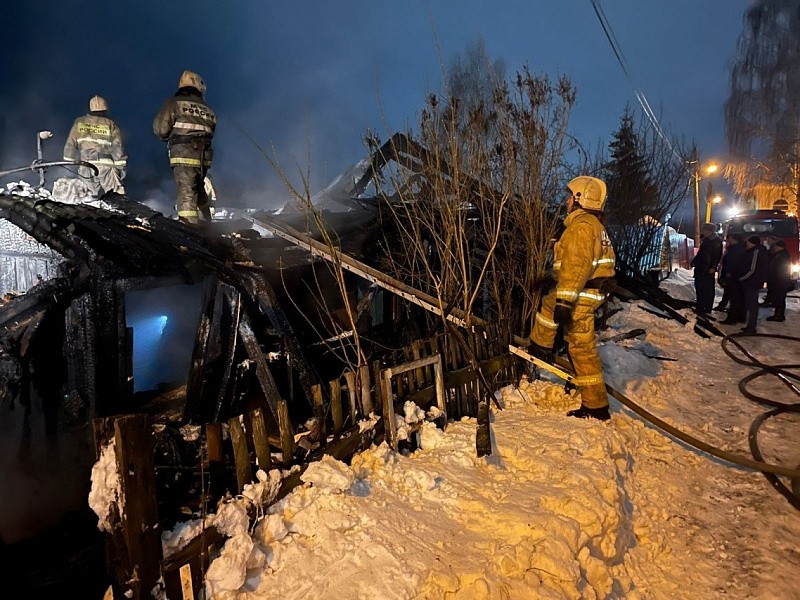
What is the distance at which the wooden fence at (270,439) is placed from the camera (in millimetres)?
2082

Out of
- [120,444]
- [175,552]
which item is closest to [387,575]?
[175,552]

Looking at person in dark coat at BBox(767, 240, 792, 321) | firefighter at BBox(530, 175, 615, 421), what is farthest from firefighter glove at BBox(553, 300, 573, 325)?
person in dark coat at BBox(767, 240, 792, 321)

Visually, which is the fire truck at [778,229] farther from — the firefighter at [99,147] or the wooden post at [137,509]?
the wooden post at [137,509]

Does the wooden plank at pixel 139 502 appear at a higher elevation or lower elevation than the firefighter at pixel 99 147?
lower

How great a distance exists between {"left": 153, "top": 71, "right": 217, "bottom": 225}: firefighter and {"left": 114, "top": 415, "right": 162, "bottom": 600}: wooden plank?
4537mm

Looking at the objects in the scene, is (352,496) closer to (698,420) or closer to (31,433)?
(31,433)

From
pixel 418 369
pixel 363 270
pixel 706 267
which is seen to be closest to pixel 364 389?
pixel 418 369

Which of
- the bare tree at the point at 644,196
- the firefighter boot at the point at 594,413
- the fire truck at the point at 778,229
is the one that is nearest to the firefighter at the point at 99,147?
the firefighter boot at the point at 594,413

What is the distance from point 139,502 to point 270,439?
3.68ft

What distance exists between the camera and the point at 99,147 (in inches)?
267

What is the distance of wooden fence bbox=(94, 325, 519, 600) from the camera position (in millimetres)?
2082

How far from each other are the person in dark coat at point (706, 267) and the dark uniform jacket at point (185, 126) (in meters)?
9.93

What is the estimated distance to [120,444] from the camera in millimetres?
2047

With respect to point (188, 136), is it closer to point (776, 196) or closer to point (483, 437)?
point (483, 437)
